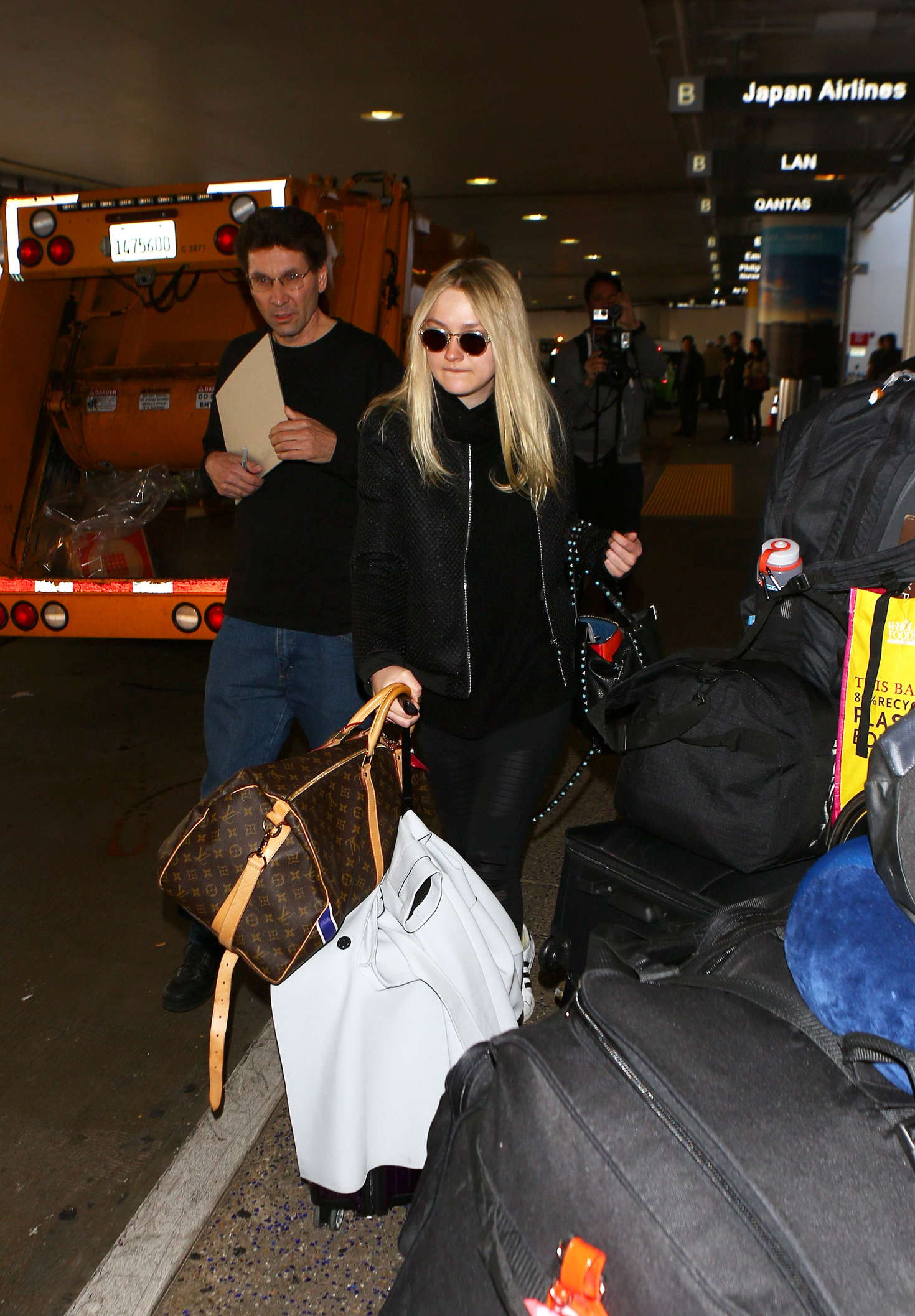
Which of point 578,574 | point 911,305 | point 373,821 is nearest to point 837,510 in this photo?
point 578,574

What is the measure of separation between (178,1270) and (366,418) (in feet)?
6.04

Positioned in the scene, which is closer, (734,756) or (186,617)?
(734,756)

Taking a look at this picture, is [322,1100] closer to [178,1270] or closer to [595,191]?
[178,1270]

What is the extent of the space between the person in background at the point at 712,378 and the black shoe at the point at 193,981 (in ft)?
109

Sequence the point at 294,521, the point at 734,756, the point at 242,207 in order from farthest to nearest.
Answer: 1. the point at 242,207
2. the point at 294,521
3. the point at 734,756

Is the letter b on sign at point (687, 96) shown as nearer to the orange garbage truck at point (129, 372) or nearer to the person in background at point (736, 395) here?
the orange garbage truck at point (129, 372)

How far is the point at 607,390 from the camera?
6.34 metres

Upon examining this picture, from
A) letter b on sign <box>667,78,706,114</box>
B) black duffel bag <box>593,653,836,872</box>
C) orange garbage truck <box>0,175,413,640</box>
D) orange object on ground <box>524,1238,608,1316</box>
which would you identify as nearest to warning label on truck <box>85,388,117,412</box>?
orange garbage truck <box>0,175,413,640</box>

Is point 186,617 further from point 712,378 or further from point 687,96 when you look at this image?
point 712,378

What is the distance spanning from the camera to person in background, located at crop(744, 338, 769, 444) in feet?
76.1

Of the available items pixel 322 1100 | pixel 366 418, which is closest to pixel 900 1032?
pixel 322 1100

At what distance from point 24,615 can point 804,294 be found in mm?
21819

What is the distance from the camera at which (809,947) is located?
127cm

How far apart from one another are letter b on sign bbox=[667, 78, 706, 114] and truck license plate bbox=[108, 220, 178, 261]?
656 cm
